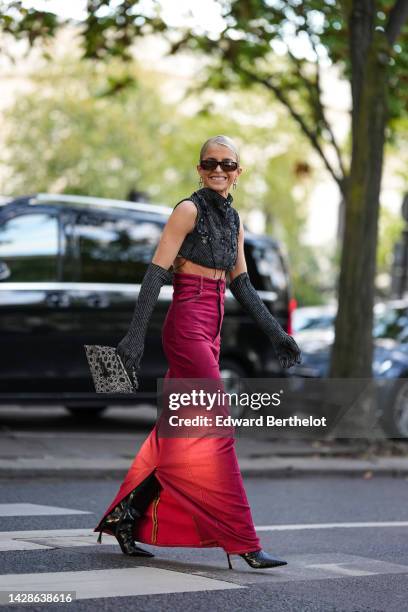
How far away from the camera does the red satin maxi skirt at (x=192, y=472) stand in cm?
578

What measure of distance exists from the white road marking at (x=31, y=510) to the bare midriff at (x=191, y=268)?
2.15 meters

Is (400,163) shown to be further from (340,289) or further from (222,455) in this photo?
(222,455)

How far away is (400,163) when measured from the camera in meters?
39.9

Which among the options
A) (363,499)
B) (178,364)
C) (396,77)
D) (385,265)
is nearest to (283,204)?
(385,265)

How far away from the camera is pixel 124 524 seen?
5988mm

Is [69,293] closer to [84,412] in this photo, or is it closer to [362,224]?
[84,412]

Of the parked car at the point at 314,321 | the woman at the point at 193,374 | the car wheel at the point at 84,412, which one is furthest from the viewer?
the parked car at the point at 314,321

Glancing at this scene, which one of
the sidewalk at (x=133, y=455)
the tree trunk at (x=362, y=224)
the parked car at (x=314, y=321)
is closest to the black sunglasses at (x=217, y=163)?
the sidewalk at (x=133, y=455)

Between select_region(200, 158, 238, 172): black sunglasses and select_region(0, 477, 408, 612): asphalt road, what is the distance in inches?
69.6

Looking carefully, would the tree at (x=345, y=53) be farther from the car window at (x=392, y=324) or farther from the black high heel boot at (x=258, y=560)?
the black high heel boot at (x=258, y=560)

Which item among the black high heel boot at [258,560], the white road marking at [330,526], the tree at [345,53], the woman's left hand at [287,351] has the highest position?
the tree at [345,53]

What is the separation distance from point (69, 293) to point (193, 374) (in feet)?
19.5

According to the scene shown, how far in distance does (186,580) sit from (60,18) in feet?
30.7

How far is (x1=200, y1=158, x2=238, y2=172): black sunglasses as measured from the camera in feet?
19.6
